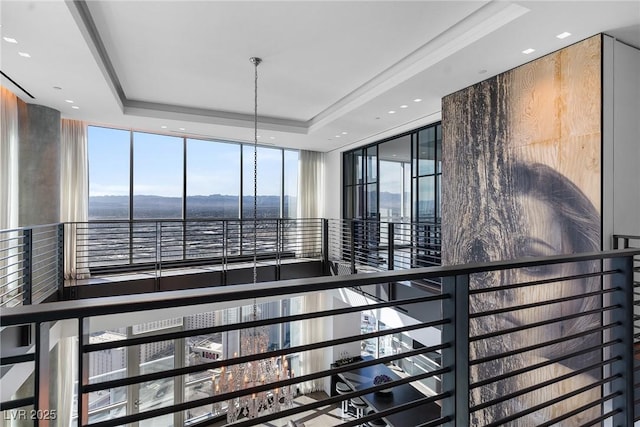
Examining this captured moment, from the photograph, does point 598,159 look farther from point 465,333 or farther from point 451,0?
point 465,333

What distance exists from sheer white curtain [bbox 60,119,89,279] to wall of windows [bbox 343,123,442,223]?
4942 mm

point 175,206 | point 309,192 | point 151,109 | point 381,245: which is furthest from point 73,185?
point 381,245

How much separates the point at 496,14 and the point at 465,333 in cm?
257

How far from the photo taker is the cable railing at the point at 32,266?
3654 mm

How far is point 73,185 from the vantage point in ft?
18.4

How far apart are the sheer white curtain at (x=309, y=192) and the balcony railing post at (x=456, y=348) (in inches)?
259

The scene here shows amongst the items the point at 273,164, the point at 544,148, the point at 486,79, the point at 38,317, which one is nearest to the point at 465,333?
the point at 38,317

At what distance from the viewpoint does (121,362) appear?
565 cm

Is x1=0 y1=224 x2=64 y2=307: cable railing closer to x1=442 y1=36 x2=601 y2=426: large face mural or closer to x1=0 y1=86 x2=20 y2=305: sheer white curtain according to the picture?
x1=0 y1=86 x2=20 y2=305: sheer white curtain

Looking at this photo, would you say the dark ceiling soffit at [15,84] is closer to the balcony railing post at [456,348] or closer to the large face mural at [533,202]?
the balcony railing post at [456,348]

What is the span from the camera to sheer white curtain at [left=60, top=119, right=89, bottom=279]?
5488 mm

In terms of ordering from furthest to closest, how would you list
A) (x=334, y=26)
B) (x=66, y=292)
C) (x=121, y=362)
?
(x=121, y=362) → (x=66, y=292) → (x=334, y=26)

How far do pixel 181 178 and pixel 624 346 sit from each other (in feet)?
22.0

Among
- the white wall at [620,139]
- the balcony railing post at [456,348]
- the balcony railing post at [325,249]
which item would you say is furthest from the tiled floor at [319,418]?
the balcony railing post at [456,348]
